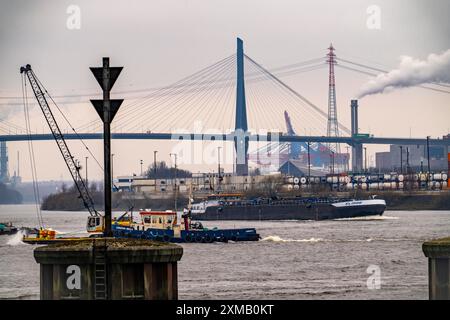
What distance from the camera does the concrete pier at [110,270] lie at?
61.8ft

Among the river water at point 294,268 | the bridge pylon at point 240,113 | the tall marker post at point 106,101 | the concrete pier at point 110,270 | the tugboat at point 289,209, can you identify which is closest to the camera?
the concrete pier at point 110,270

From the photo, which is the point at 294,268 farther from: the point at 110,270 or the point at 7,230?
the point at 7,230

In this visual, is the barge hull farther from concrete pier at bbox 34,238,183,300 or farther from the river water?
concrete pier at bbox 34,238,183,300

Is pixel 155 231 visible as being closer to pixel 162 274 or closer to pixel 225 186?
pixel 162 274

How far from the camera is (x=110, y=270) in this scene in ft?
62.0

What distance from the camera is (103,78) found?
19.6 m

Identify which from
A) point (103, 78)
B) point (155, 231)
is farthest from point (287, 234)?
point (103, 78)

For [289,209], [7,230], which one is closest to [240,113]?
[289,209]

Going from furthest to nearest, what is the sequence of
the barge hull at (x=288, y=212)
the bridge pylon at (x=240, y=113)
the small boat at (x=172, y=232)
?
the bridge pylon at (x=240, y=113) → the barge hull at (x=288, y=212) → the small boat at (x=172, y=232)

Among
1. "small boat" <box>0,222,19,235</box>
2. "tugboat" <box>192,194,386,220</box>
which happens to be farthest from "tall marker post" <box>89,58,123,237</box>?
"tugboat" <box>192,194,386,220</box>

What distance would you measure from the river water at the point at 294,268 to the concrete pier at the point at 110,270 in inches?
741

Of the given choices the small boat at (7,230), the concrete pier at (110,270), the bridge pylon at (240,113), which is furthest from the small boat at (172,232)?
the bridge pylon at (240,113)

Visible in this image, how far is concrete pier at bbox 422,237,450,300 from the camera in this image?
20166mm

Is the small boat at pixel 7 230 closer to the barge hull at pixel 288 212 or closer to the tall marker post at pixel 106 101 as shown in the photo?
the barge hull at pixel 288 212
